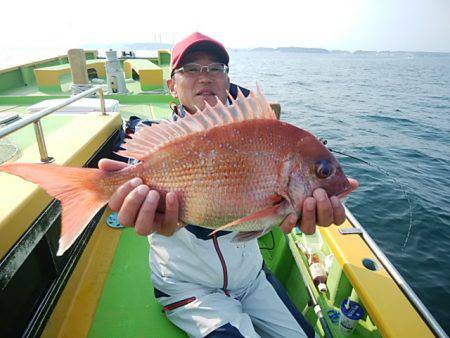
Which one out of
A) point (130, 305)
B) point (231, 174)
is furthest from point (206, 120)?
point (130, 305)

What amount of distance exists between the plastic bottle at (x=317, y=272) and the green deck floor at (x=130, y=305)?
1.53 meters

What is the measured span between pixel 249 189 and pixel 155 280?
4.22 ft

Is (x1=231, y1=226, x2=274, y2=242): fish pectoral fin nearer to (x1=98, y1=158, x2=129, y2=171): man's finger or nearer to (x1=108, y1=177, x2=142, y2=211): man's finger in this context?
(x1=108, y1=177, x2=142, y2=211): man's finger

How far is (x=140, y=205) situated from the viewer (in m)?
1.83

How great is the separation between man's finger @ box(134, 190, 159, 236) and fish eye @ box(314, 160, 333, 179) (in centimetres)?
102

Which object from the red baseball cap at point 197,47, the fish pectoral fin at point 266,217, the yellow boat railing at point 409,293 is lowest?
the yellow boat railing at point 409,293

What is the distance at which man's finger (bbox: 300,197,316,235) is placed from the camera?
180 cm

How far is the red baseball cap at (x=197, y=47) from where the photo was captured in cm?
273

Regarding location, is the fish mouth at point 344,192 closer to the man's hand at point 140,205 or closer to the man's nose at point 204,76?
the man's hand at point 140,205

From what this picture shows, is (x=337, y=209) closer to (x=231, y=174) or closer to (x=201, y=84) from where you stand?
(x=231, y=174)

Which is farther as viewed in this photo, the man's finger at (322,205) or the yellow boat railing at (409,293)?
the yellow boat railing at (409,293)

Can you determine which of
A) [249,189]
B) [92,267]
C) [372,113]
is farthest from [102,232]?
[372,113]

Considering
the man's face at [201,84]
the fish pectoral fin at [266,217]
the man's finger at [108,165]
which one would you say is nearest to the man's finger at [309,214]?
the fish pectoral fin at [266,217]

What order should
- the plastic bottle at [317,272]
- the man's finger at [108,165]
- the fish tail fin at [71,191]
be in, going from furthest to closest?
the plastic bottle at [317,272]
the man's finger at [108,165]
the fish tail fin at [71,191]
